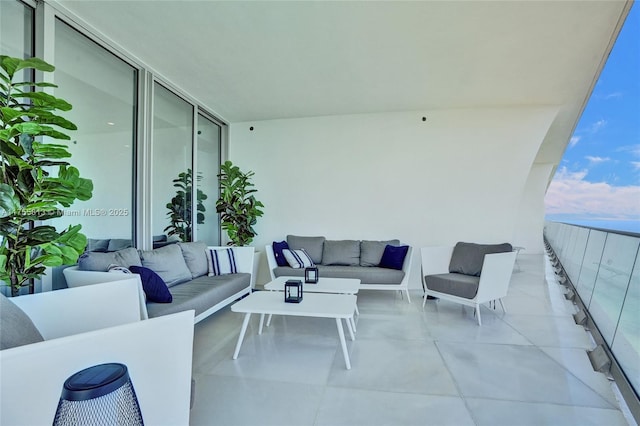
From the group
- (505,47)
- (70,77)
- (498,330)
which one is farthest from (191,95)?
(498,330)

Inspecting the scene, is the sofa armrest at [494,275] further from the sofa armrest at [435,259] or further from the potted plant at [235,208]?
the potted plant at [235,208]

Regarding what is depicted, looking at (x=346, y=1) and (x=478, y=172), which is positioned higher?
(x=346, y=1)

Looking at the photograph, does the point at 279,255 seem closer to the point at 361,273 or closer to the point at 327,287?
the point at 361,273

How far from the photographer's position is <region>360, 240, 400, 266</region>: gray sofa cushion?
4.55 metres

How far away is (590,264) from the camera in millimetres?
3777

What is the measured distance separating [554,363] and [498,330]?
2.28 feet

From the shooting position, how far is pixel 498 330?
3.12 meters

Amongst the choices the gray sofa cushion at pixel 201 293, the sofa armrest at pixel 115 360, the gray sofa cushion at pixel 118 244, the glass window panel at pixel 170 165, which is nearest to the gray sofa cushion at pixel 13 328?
the sofa armrest at pixel 115 360

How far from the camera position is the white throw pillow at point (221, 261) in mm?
3793

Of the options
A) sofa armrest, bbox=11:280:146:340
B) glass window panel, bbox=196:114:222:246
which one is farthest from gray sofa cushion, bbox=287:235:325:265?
sofa armrest, bbox=11:280:146:340

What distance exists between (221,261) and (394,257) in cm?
239

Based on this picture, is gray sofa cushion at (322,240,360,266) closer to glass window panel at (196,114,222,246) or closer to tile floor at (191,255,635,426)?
tile floor at (191,255,635,426)

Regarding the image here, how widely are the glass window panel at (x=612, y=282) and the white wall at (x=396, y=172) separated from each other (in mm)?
1576

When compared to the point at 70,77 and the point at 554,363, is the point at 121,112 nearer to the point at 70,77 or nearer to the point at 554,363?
the point at 70,77
